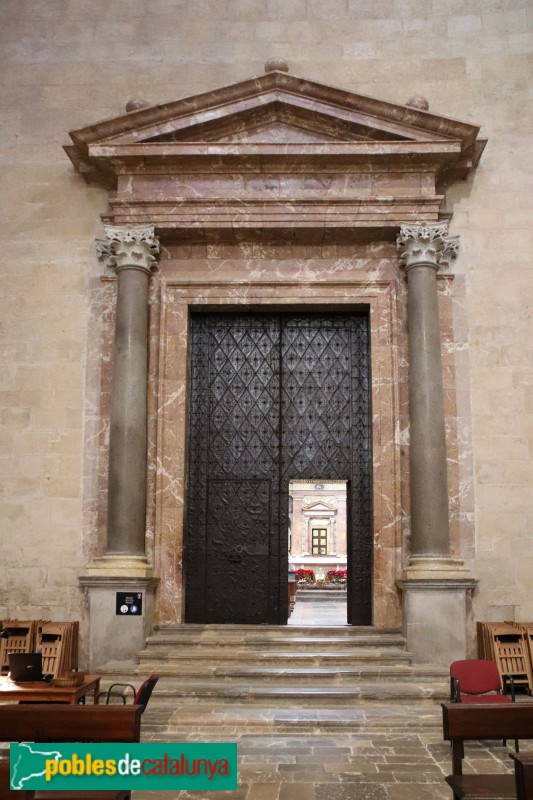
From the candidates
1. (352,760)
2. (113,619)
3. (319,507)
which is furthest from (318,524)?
(352,760)

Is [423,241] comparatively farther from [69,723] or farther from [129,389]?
[69,723]

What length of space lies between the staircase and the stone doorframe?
71 cm

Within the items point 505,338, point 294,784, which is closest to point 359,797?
point 294,784

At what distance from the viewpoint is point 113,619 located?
27.9 feet

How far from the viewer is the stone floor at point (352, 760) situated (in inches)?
211

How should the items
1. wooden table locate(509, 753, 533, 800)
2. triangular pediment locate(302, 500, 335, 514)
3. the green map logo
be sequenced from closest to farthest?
the green map logo
wooden table locate(509, 753, 533, 800)
triangular pediment locate(302, 500, 335, 514)

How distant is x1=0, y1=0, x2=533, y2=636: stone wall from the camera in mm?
9195

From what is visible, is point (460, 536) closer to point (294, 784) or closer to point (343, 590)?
point (294, 784)

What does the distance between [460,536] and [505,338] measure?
2.44m

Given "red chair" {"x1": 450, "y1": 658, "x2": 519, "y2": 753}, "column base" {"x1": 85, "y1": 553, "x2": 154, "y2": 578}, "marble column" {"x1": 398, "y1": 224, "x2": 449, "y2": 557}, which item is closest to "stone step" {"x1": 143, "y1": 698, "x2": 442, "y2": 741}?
"red chair" {"x1": 450, "y1": 658, "x2": 519, "y2": 753}

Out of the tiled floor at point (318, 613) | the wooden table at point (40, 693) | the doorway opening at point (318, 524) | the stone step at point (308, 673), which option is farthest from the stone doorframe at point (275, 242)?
the doorway opening at point (318, 524)

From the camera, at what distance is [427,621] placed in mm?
8383

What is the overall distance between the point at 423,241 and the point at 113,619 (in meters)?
5.59

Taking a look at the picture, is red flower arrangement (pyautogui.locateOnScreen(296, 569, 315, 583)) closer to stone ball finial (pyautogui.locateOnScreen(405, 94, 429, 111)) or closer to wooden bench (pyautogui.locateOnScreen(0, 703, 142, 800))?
stone ball finial (pyautogui.locateOnScreen(405, 94, 429, 111))
